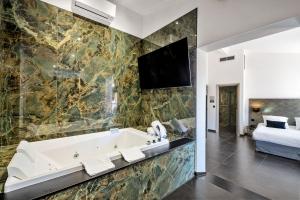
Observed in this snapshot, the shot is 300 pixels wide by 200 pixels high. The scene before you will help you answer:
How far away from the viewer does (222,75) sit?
633 cm

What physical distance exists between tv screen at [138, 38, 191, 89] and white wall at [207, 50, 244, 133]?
4.10 meters

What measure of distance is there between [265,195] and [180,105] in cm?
180

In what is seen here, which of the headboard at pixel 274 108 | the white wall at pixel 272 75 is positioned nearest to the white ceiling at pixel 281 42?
the white wall at pixel 272 75

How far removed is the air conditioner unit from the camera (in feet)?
8.45

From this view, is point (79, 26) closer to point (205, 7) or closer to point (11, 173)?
point (205, 7)

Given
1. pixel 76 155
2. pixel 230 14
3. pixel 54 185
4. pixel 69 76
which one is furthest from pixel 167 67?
pixel 54 185

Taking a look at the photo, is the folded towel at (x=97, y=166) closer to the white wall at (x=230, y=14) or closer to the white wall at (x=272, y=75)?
the white wall at (x=230, y=14)

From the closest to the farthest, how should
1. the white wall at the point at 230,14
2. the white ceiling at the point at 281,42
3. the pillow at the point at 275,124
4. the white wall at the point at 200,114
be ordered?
the white wall at the point at 230,14 < the white wall at the point at 200,114 < the white ceiling at the point at 281,42 < the pillow at the point at 275,124

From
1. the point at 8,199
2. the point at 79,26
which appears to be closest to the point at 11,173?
the point at 8,199

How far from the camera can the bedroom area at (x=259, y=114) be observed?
9.20ft

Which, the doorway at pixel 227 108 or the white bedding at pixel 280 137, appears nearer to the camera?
the white bedding at pixel 280 137

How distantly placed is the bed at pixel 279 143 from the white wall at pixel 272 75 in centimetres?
219

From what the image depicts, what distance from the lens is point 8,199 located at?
1.13m

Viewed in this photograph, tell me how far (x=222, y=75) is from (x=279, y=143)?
3.36m
